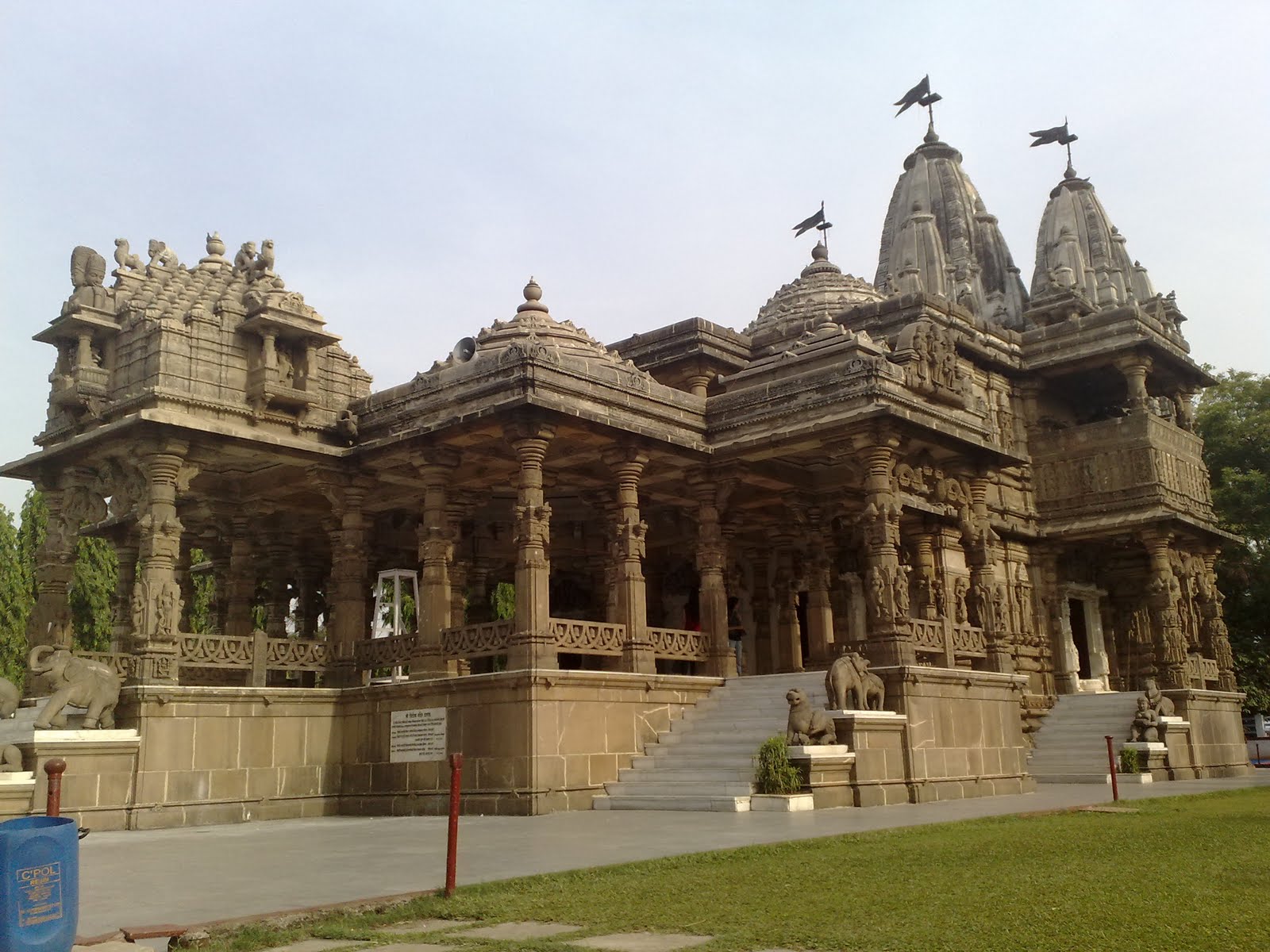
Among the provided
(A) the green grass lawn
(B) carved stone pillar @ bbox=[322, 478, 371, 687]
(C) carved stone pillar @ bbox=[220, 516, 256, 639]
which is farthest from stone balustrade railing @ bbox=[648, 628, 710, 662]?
(A) the green grass lawn

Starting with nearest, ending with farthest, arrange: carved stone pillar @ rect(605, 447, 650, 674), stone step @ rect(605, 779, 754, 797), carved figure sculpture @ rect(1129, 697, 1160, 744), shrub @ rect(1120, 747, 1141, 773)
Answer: stone step @ rect(605, 779, 754, 797)
carved stone pillar @ rect(605, 447, 650, 674)
shrub @ rect(1120, 747, 1141, 773)
carved figure sculpture @ rect(1129, 697, 1160, 744)

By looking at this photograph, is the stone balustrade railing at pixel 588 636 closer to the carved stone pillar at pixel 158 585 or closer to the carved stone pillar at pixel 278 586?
the carved stone pillar at pixel 158 585

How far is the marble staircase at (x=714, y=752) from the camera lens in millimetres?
16219

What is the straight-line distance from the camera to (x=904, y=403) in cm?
1914

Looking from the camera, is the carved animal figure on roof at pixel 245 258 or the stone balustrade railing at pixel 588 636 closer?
the stone balustrade railing at pixel 588 636

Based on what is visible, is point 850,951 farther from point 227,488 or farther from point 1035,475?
point 1035,475

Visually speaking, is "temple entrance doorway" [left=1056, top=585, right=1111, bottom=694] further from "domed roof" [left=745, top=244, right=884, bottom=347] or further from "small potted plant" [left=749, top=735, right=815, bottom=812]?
"small potted plant" [left=749, top=735, right=815, bottom=812]

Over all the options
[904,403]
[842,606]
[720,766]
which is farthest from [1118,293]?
[720,766]

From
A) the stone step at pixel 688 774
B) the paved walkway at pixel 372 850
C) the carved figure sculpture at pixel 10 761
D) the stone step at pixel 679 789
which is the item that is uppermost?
the carved figure sculpture at pixel 10 761

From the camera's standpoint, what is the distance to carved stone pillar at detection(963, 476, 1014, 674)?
67.9ft

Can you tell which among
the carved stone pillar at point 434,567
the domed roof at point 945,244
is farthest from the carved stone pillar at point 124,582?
the domed roof at point 945,244

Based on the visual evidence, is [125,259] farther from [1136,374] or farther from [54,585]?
[1136,374]

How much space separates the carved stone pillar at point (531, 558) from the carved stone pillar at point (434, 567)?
5.19 ft

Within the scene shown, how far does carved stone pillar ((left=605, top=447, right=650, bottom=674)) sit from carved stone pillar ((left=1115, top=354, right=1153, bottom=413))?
651 inches
